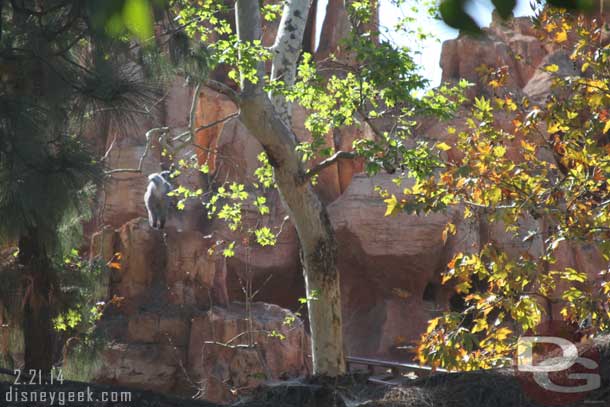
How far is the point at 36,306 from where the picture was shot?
6234 mm

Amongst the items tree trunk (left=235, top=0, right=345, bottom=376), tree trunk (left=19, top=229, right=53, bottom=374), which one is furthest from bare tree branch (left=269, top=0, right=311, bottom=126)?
tree trunk (left=19, top=229, right=53, bottom=374)

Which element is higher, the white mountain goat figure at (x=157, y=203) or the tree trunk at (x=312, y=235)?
the white mountain goat figure at (x=157, y=203)

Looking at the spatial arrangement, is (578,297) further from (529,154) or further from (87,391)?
(87,391)

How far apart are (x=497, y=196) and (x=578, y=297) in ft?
3.09

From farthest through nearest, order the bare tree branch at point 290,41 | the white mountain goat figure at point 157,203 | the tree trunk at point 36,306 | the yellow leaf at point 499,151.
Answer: the white mountain goat figure at point 157,203 < the bare tree branch at point 290,41 < the tree trunk at point 36,306 < the yellow leaf at point 499,151

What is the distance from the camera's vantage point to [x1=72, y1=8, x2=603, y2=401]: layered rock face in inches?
543

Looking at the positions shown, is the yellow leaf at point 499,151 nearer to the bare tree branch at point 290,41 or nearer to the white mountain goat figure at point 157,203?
the bare tree branch at point 290,41

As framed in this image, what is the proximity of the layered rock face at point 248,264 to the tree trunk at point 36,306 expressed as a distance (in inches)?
229

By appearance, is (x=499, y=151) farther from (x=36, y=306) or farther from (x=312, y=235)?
(x=36, y=306)

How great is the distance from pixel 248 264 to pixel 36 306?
8.06 m

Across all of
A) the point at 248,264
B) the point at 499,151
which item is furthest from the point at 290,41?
the point at 248,264

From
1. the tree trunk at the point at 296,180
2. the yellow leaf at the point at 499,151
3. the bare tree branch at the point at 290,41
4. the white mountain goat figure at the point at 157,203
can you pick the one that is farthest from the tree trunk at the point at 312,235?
the white mountain goat figure at the point at 157,203

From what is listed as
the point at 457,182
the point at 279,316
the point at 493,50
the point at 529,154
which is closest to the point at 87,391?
the point at 457,182

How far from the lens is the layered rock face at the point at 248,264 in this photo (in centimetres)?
1380
